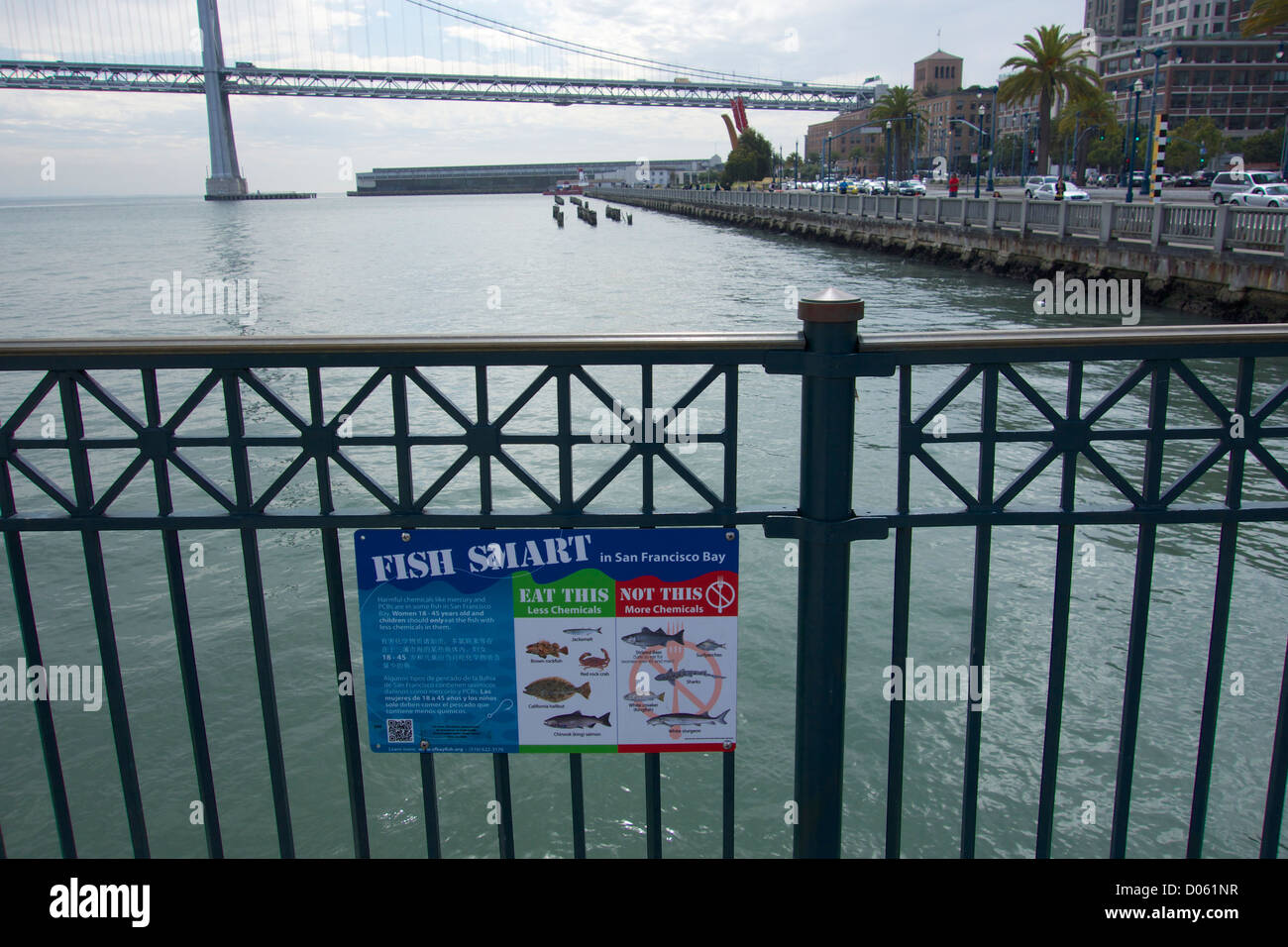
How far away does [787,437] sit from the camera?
12.5 m

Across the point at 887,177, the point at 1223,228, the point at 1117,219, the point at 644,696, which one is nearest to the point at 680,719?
the point at 644,696

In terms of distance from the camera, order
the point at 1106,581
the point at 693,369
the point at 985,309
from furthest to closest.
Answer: the point at 985,309 → the point at 693,369 → the point at 1106,581

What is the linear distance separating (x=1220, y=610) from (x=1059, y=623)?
382mm

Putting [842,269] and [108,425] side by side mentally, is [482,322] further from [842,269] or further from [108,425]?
A: [842,269]

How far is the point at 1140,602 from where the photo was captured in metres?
2.36

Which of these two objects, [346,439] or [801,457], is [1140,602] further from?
[346,439]

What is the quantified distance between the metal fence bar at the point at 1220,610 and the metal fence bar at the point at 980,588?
0.50 m

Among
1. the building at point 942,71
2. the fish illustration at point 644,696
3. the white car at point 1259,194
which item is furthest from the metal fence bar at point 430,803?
the building at point 942,71

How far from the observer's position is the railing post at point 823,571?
2162 mm

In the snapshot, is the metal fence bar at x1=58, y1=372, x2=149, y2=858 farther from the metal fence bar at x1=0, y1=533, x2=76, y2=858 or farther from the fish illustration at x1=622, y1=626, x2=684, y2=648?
the fish illustration at x1=622, y1=626, x2=684, y2=648

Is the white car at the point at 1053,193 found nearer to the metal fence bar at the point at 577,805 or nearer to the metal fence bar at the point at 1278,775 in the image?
the metal fence bar at the point at 1278,775

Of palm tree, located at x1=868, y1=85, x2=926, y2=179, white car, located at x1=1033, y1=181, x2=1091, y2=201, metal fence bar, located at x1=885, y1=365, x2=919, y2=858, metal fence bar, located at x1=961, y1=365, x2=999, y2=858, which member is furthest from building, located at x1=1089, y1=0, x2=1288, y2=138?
metal fence bar, located at x1=885, y1=365, x2=919, y2=858
